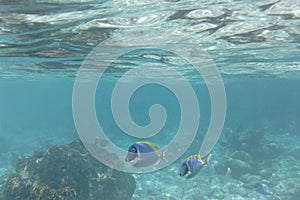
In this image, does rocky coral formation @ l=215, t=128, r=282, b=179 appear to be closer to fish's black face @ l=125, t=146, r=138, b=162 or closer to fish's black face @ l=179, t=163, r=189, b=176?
fish's black face @ l=179, t=163, r=189, b=176

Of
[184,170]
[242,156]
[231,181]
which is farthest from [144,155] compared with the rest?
[242,156]

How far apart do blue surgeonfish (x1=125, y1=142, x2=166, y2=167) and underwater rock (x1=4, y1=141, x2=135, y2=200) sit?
6331 millimetres

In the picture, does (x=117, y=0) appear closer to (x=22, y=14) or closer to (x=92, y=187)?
(x=22, y=14)

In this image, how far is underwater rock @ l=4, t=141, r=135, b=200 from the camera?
11.4m

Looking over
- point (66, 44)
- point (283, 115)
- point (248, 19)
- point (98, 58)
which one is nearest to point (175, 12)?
point (248, 19)

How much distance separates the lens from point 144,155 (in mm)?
4723

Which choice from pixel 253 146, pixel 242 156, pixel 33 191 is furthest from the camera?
pixel 253 146

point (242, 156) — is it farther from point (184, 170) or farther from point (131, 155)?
point (131, 155)

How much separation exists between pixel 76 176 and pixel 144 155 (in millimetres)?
8226

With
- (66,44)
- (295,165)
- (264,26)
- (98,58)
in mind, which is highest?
(264,26)

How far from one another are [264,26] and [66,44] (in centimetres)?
1098

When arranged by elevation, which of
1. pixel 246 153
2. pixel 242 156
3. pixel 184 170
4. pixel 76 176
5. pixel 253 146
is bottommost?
pixel 253 146

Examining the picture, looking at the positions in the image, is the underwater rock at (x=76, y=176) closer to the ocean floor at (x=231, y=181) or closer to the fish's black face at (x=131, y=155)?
the ocean floor at (x=231, y=181)

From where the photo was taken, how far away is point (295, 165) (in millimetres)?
20438
